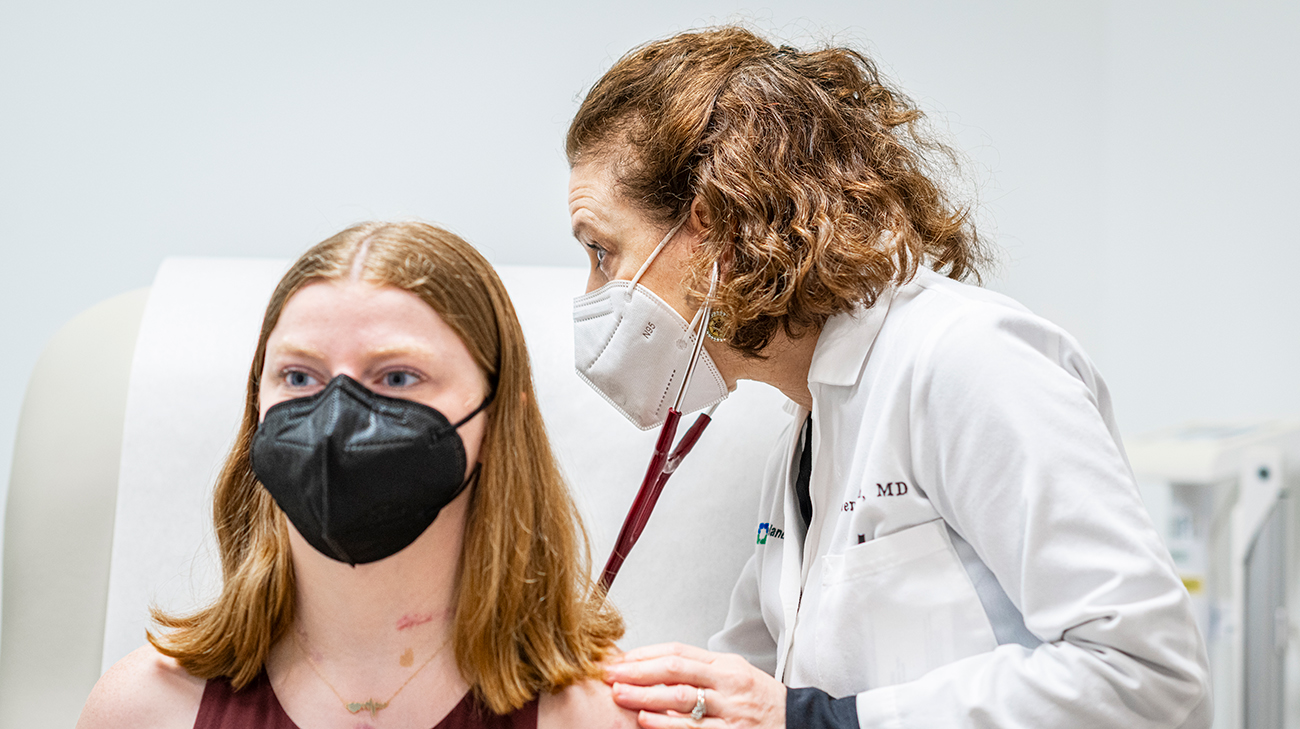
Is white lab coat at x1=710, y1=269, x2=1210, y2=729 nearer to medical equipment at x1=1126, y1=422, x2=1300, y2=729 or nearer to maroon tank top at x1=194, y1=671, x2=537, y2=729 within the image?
maroon tank top at x1=194, y1=671, x2=537, y2=729

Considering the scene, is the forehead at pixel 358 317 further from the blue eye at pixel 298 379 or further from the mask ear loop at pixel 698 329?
the mask ear loop at pixel 698 329

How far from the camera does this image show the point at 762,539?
1.47m

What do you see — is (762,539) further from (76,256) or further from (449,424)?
(76,256)

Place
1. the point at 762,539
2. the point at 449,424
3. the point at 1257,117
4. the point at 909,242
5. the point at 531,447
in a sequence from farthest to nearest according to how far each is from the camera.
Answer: the point at 1257,117 < the point at 762,539 < the point at 909,242 < the point at 531,447 < the point at 449,424

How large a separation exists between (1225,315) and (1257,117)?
0.42 m

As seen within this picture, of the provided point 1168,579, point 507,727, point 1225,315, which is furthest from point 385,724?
point 1225,315

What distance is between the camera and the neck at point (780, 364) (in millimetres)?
1332

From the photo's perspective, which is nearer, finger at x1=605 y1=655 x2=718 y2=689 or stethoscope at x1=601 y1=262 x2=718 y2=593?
finger at x1=605 y1=655 x2=718 y2=689

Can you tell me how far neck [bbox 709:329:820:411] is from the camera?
1332 mm

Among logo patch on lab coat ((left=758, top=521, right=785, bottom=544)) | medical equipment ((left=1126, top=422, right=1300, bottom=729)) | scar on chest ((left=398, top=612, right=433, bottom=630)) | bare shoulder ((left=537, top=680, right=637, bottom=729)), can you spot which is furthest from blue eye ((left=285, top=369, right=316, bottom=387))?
medical equipment ((left=1126, top=422, right=1300, bottom=729))

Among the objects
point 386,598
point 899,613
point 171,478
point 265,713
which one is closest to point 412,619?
point 386,598

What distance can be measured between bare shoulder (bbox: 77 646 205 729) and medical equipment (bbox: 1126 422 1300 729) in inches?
62.8

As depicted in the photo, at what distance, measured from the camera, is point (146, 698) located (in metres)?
1.05

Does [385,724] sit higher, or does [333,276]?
[333,276]
